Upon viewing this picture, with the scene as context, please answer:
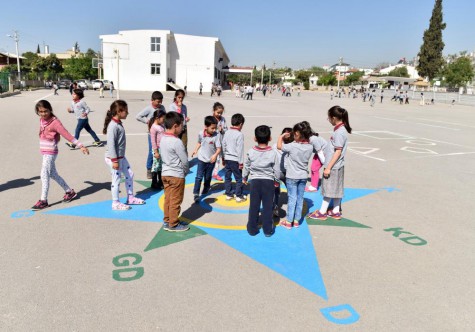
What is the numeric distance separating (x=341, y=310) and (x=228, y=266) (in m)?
1.28

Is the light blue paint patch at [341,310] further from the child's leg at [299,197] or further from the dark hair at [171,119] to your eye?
the dark hair at [171,119]

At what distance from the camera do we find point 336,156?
4.90 meters

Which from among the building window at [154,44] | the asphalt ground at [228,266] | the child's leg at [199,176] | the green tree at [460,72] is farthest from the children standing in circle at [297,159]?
the green tree at [460,72]

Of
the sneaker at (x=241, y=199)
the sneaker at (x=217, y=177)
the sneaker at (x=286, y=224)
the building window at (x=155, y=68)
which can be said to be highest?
the building window at (x=155, y=68)

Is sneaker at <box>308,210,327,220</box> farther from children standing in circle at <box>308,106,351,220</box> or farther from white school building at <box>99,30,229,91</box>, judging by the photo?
white school building at <box>99,30,229,91</box>

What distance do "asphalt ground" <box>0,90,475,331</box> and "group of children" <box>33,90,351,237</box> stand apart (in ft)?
0.82

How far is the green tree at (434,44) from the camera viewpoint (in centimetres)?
6919

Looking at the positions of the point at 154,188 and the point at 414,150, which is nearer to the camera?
the point at 154,188

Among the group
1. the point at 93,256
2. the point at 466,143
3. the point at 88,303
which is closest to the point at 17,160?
the point at 93,256

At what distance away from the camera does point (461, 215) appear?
19.3ft

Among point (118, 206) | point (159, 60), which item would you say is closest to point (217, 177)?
point (118, 206)

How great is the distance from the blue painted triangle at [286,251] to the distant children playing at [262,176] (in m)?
0.20

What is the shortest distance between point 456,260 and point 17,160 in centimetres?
895

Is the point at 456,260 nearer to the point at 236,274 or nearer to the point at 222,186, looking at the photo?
the point at 236,274
